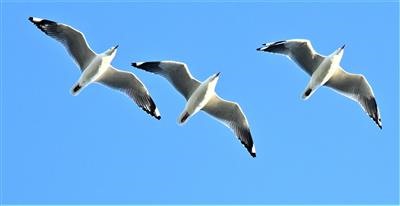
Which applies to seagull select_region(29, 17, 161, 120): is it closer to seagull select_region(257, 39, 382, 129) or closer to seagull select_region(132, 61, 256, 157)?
seagull select_region(132, 61, 256, 157)

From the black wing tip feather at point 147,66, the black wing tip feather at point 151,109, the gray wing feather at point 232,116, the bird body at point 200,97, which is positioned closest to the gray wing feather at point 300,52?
the bird body at point 200,97

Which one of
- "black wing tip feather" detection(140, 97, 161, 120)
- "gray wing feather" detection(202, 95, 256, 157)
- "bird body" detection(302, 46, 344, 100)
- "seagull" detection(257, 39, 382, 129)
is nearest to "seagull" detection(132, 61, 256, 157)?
"gray wing feather" detection(202, 95, 256, 157)

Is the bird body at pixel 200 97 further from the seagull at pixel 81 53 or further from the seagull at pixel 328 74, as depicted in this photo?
the seagull at pixel 81 53

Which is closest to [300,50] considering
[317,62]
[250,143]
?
[317,62]

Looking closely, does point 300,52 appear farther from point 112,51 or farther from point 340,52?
point 112,51

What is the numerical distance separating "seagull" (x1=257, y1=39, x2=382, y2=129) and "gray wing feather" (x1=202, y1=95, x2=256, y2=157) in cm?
147

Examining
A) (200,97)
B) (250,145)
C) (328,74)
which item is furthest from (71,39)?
(328,74)

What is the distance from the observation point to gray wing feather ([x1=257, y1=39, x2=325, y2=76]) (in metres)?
31.6

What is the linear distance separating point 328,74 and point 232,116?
2374 millimetres

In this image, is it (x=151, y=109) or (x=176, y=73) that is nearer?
(x=176, y=73)

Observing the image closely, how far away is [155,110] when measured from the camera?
32.8 meters

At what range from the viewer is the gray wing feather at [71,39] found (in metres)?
31.3

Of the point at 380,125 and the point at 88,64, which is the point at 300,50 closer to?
the point at 380,125

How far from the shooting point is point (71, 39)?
31406 millimetres
